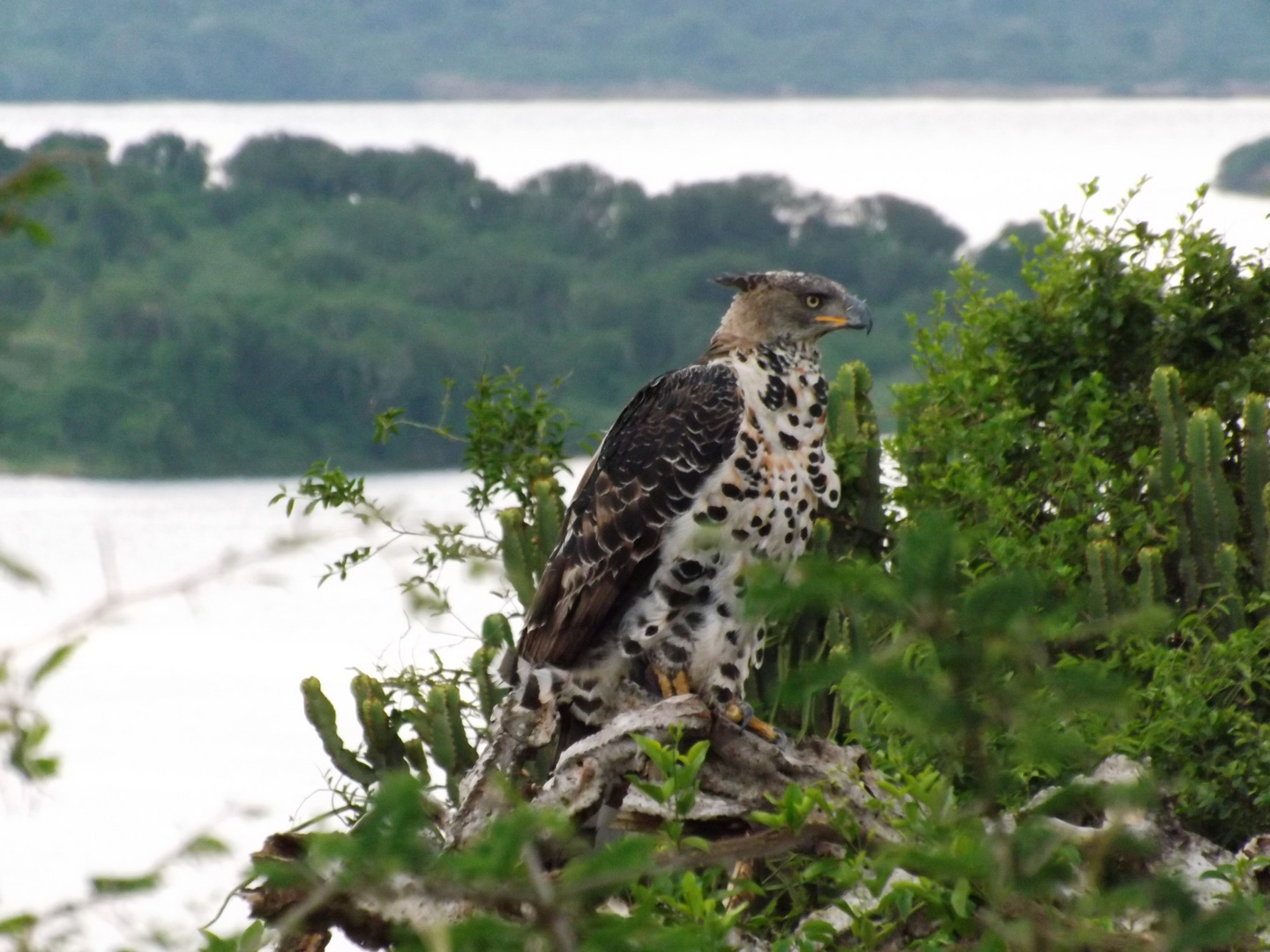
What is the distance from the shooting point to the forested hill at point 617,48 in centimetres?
521

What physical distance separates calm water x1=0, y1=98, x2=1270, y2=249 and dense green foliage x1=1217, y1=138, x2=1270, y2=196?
36 centimetres

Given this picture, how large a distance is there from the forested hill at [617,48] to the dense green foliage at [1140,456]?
142 centimetres

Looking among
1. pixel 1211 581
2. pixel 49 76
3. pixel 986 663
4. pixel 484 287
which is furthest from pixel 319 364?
pixel 986 663

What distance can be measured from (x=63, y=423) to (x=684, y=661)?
1314 millimetres

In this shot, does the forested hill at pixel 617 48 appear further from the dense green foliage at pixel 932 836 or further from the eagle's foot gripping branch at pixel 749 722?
the dense green foliage at pixel 932 836

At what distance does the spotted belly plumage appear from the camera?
3.11 m

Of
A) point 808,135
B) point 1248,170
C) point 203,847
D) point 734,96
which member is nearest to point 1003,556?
point 1248,170

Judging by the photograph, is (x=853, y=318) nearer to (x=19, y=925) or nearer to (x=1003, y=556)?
(x=1003, y=556)

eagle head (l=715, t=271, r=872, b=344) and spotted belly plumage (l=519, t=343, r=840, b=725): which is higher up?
eagle head (l=715, t=271, r=872, b=344)

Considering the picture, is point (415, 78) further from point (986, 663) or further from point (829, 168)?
point (986, 663)

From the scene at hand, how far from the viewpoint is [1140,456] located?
12.2 feet

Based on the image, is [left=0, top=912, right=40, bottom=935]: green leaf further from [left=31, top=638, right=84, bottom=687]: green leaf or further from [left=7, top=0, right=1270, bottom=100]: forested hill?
[left=7, top=0, right=1270, bottom=100]: forested hill

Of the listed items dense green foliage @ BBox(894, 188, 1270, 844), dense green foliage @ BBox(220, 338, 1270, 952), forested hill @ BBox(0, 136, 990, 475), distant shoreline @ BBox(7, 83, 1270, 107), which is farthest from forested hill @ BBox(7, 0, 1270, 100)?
dense green foliage @ BBox(220, 338, 1270, 952)

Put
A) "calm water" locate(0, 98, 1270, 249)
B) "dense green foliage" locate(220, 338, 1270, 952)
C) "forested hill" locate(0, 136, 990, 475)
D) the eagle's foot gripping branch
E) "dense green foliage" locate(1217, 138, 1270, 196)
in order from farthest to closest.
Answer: "calm water" locate(0, 98, 1270, 249), "dense green foliage" locate(1217, 138, 1270, 196), "forested hill" locate(0, 136, 990, 475), the eagle's foot gripping branch, "dense green foliage" locate(220, 338, 1270, 952)
